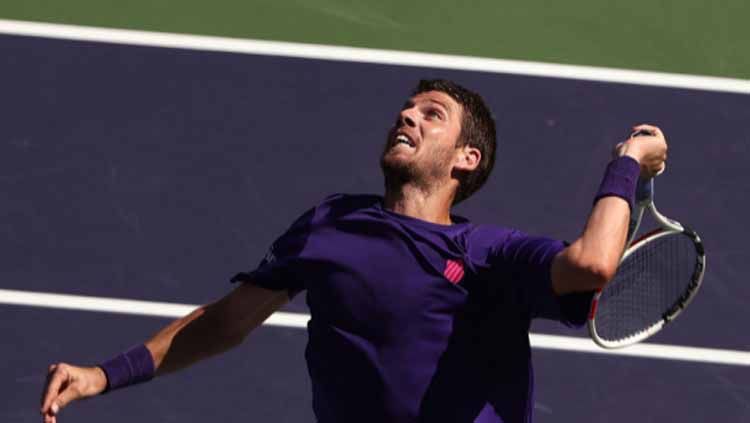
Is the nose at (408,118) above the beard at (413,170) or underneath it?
above

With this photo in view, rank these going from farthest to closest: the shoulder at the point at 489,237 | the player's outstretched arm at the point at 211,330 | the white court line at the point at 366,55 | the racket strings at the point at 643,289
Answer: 1. the white court line at the point at 366,55
2. the racket strings at the point at 643,289
3. the player's outstretched arm at the point at 211,330
4. the shoulder at the point at 489,237

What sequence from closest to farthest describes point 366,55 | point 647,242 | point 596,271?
point 596,271, point 647,242, point 366,55

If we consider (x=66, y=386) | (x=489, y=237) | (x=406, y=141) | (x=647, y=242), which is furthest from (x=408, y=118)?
(x=66, y=386)

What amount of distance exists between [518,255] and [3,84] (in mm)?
3152

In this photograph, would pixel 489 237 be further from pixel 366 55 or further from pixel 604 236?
pixel 366 55

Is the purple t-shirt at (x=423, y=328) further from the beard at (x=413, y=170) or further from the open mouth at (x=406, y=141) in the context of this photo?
the open mouth at (x=406, y=141)

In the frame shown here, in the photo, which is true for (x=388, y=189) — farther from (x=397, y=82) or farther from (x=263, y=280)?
(x=397, y=82)

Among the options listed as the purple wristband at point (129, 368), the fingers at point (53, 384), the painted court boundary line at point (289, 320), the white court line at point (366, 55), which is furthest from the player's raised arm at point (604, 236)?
the white court line at point (366, 55)

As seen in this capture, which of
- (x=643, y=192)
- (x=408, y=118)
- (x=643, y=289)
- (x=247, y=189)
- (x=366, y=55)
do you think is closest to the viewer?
(x=643, y=192)

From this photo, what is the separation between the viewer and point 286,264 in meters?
5.64

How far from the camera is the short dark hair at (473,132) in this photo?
5.89 meters

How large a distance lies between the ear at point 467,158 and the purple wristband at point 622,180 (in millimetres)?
712

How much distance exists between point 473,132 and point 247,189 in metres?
1.97

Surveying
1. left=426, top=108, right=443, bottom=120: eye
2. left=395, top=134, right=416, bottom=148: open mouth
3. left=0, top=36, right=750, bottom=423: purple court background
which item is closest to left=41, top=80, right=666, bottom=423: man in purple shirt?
left=395, top=134, right=416, bottom=148: open mouth
